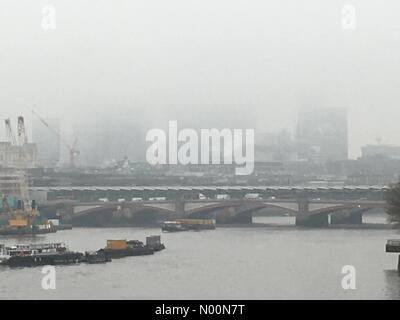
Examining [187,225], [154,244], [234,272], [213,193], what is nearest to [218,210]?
[213,193]

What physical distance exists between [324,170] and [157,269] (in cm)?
3657

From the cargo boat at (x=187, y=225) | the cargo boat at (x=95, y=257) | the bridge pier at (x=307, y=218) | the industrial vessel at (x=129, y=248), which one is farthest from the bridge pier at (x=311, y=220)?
the cargo boat at (x=95, y=257)

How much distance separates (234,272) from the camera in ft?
41.5

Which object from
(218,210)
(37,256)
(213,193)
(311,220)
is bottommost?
(311,220)

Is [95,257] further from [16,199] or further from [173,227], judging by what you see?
[16,199]

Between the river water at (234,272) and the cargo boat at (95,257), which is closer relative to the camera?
the river water at (234,272)

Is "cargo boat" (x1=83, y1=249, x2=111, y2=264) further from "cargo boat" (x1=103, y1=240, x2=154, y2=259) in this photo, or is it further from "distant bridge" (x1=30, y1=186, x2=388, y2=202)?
"distant bridge" (x1=30, y1=186, x2=388, y2=202)

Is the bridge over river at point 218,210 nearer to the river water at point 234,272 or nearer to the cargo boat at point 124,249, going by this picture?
the river water at point 234,272

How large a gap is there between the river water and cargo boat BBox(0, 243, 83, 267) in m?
0.48

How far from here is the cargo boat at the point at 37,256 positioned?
14.5 metres

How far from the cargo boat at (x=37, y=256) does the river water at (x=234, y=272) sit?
48 centimetres

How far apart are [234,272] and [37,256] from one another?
3210 millimetres

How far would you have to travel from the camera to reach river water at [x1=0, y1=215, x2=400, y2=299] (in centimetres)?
1078
